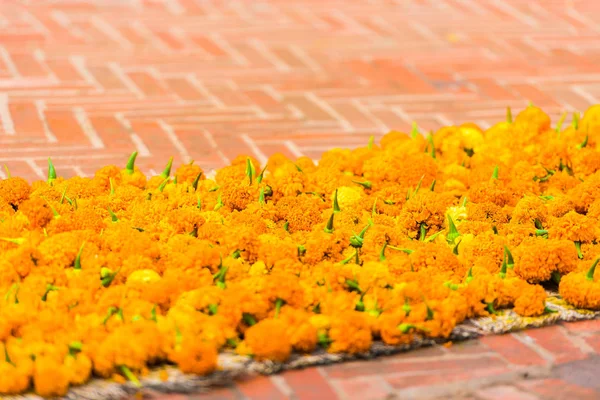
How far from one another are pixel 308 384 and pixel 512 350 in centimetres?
58

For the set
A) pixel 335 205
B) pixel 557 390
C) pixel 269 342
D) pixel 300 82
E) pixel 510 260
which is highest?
pixel 300 82

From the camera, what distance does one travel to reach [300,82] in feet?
16.6

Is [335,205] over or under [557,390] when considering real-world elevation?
over

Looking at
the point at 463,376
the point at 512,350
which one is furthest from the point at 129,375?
the point at 512,350

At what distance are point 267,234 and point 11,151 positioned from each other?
1.46 meters

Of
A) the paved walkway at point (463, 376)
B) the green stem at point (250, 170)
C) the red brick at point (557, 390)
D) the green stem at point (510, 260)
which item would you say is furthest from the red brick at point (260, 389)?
the green stem at point (250, 170)

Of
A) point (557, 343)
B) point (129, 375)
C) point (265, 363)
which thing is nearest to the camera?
point (129, 375)

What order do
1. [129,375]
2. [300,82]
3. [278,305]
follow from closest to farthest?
[129,375] → [278,305] → [300,82]

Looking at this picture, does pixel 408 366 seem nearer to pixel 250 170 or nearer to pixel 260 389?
pixel 260 389

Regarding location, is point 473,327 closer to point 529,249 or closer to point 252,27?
point 529,249

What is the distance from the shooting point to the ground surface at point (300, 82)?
2764 millimetres

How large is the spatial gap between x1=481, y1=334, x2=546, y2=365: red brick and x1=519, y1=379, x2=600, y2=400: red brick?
93 millimetres

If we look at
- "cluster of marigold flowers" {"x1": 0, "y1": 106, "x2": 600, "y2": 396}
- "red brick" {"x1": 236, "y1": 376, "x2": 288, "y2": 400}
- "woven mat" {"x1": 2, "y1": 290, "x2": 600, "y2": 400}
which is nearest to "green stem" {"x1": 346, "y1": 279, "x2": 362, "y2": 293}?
"cluster of marigold flowers" {"x1": 0, "y1": 106, "x2": 600, "y2": 396}

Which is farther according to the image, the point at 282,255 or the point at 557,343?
the point at 282,255
